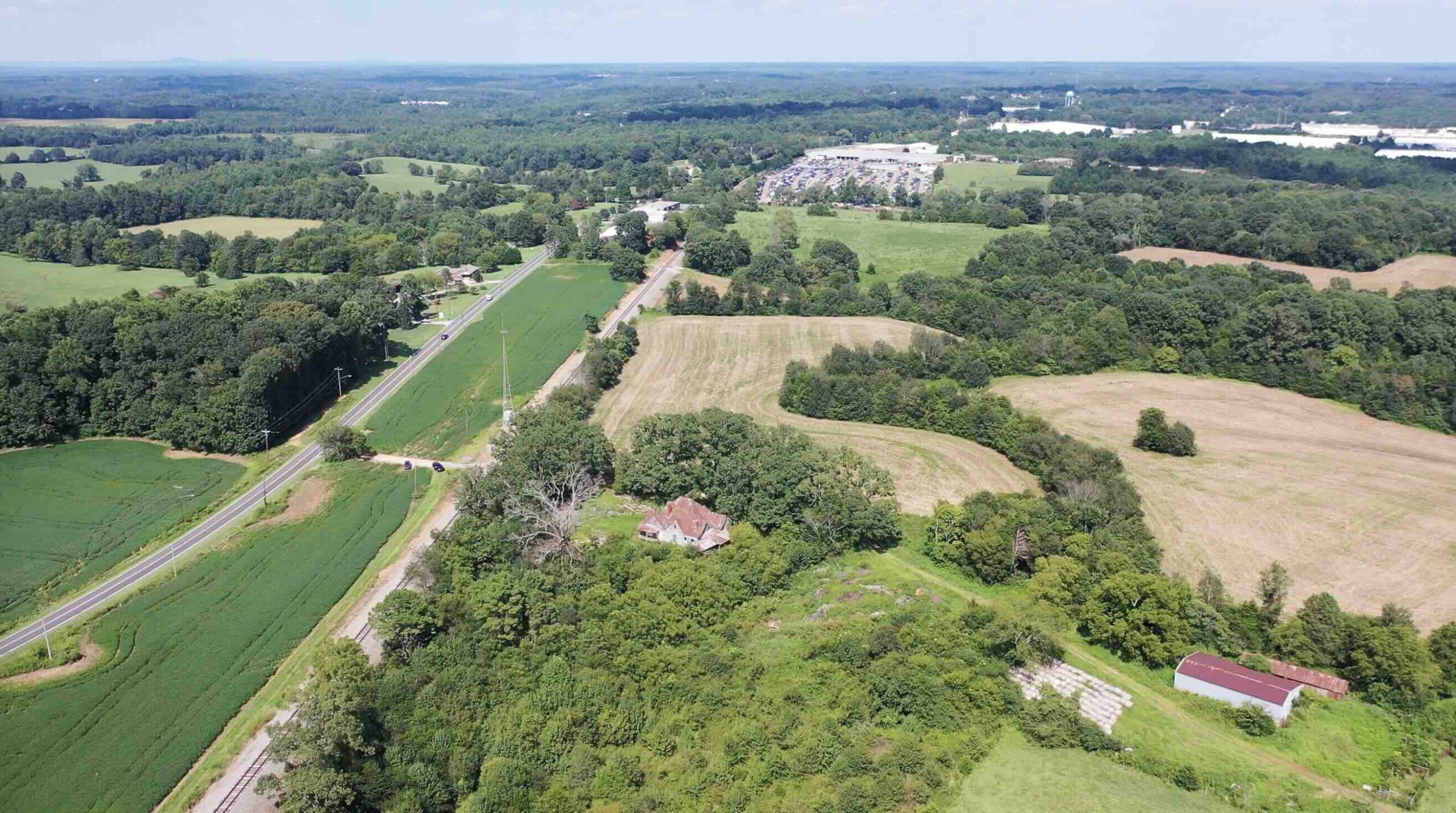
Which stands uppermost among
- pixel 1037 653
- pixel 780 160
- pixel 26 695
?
Answer: pixel 780 160

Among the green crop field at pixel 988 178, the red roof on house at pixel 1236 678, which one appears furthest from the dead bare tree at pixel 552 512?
the green crop field at pixel 988 178

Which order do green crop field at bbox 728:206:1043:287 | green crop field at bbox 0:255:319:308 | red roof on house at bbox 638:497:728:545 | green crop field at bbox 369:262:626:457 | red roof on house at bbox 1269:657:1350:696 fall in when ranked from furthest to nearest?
green crop field at bbox 728:206:1043:287 → green crop field at bbox 0:255:319:308 → green crop field at bbox 369:262:626:457 → red roof on house at bbox 638:497:728:545 → red roof on house at bbox 1269:657:1350:696

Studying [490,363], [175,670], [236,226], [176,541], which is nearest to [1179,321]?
[490,363]

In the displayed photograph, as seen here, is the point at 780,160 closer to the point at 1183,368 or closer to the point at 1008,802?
the point at 1183,368

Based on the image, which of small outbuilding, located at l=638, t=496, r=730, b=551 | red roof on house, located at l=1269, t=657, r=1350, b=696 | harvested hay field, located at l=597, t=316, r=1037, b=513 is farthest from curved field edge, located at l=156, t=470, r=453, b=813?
red roof on house, located at l=1269, t=657, r=1350, b=696

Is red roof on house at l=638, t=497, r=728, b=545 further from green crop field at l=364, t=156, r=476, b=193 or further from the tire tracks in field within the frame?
green crop field at l=364, t=156, r=476, b=193

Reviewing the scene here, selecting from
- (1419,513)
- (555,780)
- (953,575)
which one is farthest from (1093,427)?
(555,780)
